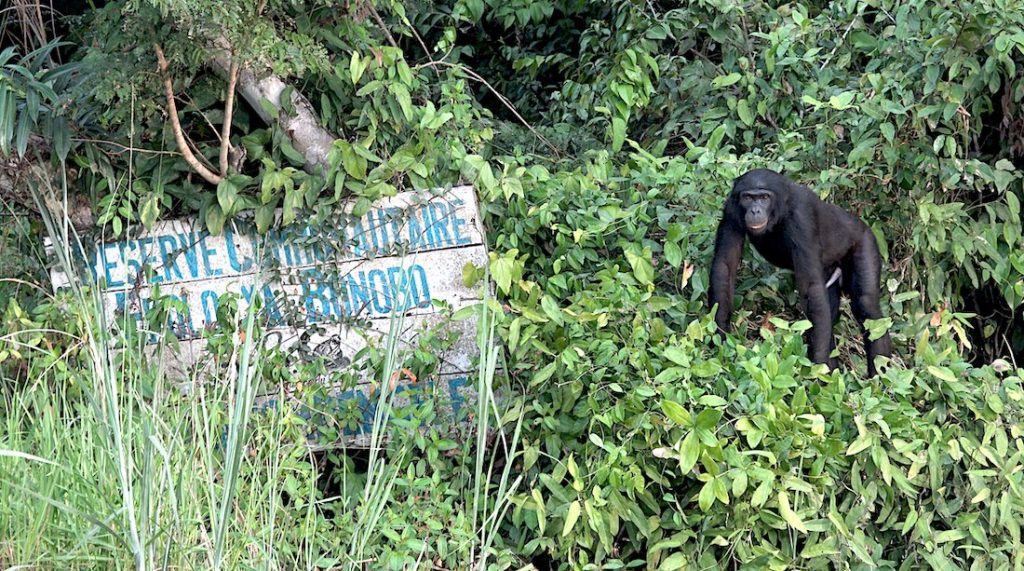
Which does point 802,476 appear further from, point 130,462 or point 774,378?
point 130,462

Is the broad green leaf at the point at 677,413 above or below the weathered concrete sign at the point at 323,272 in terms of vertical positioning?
below

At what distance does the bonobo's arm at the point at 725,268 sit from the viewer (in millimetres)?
4508

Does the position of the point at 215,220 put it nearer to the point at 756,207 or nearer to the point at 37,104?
the point at 37,104

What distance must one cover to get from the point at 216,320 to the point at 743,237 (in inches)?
87.0

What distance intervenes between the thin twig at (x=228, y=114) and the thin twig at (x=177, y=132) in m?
0.06

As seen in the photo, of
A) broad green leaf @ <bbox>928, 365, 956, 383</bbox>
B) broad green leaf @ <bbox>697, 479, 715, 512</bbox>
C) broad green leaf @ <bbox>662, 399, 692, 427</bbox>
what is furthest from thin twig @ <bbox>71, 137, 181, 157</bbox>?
broad green leaf @ <bbox>928, 365, 956, 383</bbox>

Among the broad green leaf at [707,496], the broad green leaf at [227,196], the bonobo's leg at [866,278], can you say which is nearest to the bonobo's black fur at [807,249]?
the bonobo's leg at [866,278]

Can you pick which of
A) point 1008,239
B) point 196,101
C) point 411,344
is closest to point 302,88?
point 196,101

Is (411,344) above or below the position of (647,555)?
above

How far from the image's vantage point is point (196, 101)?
5.12 metres

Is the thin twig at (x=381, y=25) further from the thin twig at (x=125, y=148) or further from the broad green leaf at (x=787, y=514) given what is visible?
the broad green leaf at (x=787, y=514)

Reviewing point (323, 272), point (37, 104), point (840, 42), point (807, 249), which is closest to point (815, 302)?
point (807, 249)

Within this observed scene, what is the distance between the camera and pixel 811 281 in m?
4.38

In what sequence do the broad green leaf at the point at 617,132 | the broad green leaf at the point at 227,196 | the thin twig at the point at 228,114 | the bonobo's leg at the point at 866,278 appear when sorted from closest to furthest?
1. the bonobo's leg at the point at 866,278
2. the thin twig at the point at 228,114
3. the broad green leaf at the point at 227,196
4. the broad green leaf at the point at 617,132
